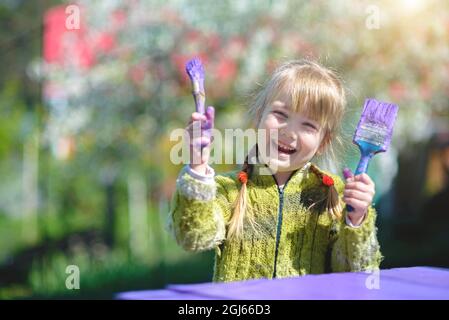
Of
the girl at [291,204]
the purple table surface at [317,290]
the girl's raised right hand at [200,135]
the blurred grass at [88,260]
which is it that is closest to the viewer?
the purple table surface at [317,290]

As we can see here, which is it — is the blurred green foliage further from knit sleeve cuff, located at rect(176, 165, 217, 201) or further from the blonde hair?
knit sleeve cuff, located at rect(176, 165, 217, 201)

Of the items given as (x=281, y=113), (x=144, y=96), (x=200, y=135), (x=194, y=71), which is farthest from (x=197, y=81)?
(x=144, y=96)

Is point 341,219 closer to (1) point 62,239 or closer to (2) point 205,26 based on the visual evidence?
(2) point 205,26

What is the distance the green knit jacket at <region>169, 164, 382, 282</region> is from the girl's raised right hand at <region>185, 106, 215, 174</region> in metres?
0.13

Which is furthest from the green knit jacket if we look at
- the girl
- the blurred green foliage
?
the blurred green foliage

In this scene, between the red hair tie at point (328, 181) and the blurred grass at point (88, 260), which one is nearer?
the red hair tie at point (328, 181)

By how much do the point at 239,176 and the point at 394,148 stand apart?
6.19 metres

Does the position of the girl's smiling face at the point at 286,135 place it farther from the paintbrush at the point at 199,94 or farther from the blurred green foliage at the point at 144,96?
the blurred green foliage at the point at 144,96

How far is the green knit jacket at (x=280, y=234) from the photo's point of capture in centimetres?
177

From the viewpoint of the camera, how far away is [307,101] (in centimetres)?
188

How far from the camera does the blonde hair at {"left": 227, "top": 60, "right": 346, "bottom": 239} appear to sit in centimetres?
187

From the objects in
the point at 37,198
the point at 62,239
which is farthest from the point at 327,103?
the point at 37,198

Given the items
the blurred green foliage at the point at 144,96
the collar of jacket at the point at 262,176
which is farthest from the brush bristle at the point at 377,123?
the blurred green foliage at the point at 144,96
